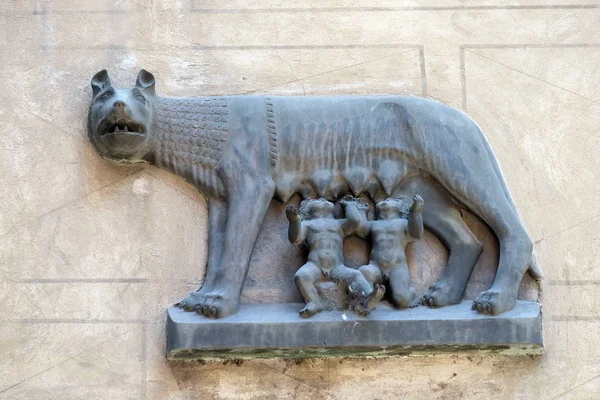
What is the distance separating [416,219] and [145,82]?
1.45m

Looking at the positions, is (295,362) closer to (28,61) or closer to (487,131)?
(487,131)

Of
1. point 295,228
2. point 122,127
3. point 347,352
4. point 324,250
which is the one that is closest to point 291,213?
point 295,228

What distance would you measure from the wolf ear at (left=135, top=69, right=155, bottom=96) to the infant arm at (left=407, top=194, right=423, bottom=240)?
1373 millimetres

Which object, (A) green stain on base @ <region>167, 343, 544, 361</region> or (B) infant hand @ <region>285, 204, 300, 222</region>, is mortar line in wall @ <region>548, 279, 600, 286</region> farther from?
(B) infant hand @ <region>285, 204, 300, 222</region>

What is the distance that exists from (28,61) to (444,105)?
2075 mm

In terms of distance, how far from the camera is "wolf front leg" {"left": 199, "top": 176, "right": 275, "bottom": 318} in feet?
16.3

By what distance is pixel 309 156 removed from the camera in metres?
5.24

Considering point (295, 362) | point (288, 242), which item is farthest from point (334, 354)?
point (288, 242)

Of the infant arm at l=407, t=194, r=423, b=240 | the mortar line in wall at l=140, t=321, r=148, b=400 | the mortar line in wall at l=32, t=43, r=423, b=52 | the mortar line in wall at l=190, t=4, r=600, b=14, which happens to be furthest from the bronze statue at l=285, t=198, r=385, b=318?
the mortar line in wall at l=190, t=4, r=600, b=14

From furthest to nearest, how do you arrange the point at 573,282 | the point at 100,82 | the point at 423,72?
the point at 423,72
the point at 100,82
the point at 573,282

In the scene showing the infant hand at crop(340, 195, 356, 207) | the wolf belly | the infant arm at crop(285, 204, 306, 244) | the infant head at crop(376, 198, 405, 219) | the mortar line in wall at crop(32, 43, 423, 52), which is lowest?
the infant arm at crop(285, 204, 306, 244)

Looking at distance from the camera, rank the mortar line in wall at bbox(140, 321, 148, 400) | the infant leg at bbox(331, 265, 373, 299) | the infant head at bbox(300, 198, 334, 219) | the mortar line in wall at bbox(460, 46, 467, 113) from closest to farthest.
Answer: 1. the infant leg at bbox(331, 265, 373, 299)
2. the mortar line in wall at bbox(140, 321, 148, 400)
3. the infant head at bbox(300, 198, 334, 219)
4. the mortar line in wall at bbox(460, 46, 467, 113)

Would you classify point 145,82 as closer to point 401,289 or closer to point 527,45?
point 401,289

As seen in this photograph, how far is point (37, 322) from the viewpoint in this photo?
509 cm
